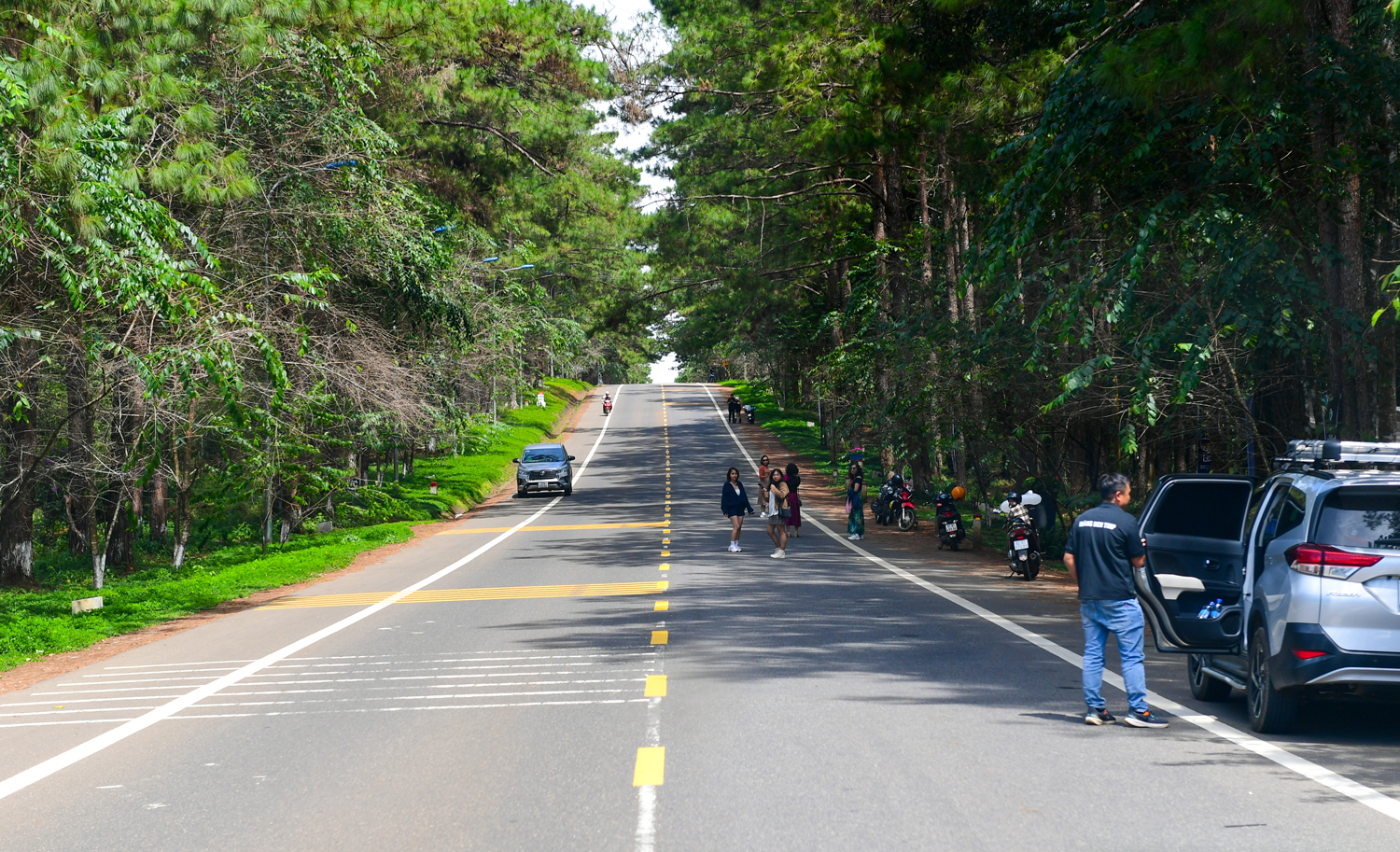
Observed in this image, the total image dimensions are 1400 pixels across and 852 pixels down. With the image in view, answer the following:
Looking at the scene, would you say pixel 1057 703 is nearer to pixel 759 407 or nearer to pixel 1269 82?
pixel 1269 82

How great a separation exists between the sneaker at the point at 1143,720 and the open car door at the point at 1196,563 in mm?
641

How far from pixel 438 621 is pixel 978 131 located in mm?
11421

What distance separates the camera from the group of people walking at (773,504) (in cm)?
2183

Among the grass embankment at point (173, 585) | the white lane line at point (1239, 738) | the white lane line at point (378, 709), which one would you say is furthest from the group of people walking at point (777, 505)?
the white lane line at point (378, 709)

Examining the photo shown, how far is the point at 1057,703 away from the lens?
8.76 m

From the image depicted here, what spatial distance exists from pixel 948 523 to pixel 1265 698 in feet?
49.7

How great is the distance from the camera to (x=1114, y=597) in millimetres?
8055

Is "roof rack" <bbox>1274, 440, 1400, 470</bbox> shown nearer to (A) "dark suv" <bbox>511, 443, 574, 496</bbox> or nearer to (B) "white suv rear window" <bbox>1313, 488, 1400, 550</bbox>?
(B) "white suv rear window" <bbox>1313, 488, 1400, 550</bbox>

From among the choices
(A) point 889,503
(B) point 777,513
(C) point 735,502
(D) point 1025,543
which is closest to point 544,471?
(A) point 889,503

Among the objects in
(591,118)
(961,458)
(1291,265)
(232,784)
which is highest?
(591,118)

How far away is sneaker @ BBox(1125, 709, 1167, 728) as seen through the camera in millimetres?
8016

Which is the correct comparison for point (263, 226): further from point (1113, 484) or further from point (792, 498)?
point (1113, 484)

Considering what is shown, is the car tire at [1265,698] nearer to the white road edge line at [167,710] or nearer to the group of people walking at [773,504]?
the white road edge line at [167,710]

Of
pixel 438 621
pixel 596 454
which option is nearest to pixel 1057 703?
pixel 438 621
